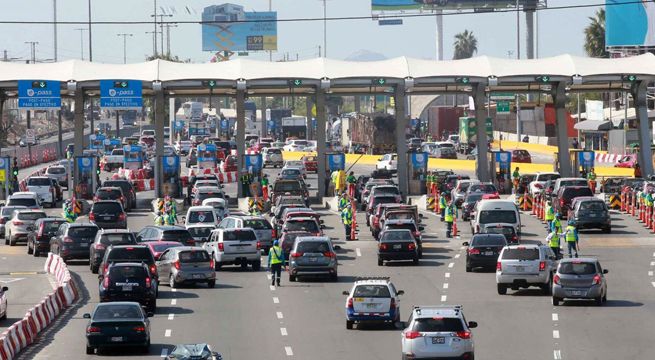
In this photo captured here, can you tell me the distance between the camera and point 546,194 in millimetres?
72000

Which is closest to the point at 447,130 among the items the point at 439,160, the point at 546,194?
the point at 439,160

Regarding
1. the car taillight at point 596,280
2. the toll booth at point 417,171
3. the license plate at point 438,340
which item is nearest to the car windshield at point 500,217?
the car taillight at point 596,280

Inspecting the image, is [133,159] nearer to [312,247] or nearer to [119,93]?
[119,93]

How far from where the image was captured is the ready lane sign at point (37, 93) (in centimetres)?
8200

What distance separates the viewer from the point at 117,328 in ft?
103

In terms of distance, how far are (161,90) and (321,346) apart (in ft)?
168

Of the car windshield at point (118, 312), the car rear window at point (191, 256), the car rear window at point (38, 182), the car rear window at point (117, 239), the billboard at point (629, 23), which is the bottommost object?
the car windshield at point (118, 312)

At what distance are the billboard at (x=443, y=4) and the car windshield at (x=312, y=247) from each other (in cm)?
11790

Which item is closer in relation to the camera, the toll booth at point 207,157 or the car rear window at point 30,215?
the car rear window at point 30,215

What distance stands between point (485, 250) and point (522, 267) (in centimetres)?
673

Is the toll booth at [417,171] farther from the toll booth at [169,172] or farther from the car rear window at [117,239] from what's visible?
the car rear window at [117,239]

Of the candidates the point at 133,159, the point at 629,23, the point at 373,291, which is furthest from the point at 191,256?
the point at 629,23

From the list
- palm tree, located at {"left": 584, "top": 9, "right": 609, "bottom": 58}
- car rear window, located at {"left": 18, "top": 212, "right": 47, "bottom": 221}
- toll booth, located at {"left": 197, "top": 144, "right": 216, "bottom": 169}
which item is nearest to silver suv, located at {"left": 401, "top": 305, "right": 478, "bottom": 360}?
car rear window, located at {"left": 18, "top": 212, "right": 47, "bottom": 221}

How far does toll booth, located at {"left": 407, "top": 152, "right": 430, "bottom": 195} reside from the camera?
83.3 metres
